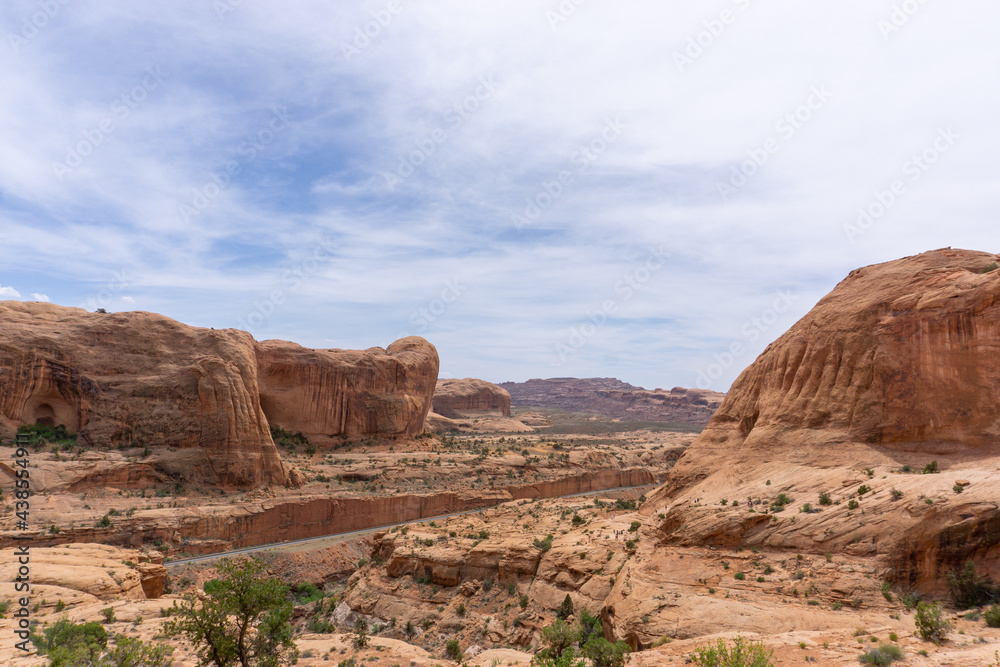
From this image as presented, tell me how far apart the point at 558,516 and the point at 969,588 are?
74.3ft

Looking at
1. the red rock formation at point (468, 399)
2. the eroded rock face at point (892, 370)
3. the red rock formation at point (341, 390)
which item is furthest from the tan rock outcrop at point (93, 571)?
the red rock formation at point (468, 399)

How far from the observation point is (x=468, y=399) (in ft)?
426

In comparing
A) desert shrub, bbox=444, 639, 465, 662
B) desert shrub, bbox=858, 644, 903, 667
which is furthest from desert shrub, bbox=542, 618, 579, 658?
desert shrub, bbox=858, 644, 903, 667

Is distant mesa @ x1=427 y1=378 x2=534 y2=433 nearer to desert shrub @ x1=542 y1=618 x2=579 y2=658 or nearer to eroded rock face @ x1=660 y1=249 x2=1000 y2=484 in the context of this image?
eroded rock face @ x1=660 y1=249 x2=1000 y2=484

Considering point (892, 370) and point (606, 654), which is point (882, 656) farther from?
point (892, 370)

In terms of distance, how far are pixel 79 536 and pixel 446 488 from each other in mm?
28237

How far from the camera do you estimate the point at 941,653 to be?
1200cm

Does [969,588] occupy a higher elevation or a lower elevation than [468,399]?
lower

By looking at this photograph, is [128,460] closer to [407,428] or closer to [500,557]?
[500,557]

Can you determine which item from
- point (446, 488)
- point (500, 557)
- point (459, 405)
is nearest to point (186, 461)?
point (446, 488)

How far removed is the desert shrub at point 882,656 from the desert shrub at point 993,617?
3.54 meters

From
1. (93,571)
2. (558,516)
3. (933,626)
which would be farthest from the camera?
(558,516)

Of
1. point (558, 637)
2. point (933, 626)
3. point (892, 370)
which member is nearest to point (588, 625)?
point (558, 637)

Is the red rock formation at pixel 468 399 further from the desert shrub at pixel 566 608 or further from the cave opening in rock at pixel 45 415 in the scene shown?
the desert shrub at pixel 566 608
